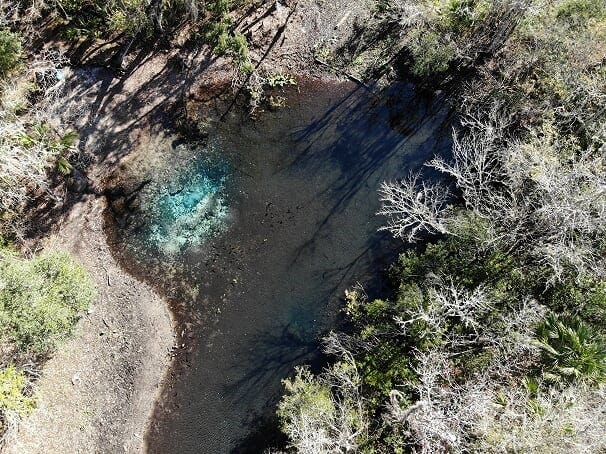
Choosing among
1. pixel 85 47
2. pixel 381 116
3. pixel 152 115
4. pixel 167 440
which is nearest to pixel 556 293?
pixel 381 116

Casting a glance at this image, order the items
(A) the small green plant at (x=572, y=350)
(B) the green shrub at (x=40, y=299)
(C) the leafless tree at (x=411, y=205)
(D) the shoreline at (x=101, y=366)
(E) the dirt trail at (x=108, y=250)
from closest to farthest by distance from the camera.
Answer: (A) the small green plant at (x=572, y=350) < (B) the green shrub at (x=40, y=299) < (D) the shoreline at (x=101, y=366) < (E) the dirt trail at (x=108, y=250) < (C) the leafless tree at (x=411, y=205)

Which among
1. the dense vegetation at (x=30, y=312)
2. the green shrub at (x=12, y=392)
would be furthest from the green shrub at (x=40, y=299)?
the green shrub at (x=12, y=392)

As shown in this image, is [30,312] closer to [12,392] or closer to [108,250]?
[12,392]

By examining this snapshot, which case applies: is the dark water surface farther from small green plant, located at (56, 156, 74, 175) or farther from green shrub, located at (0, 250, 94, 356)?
green shrub, located at (0, 250, 94, 356)

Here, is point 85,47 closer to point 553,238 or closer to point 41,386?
point 41,386

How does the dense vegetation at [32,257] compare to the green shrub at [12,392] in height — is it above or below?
above

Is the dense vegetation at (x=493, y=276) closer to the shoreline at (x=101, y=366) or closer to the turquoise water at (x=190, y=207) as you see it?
the shoreline at (x=101, y=366)

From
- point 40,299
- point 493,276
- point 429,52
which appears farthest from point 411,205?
point 40,299

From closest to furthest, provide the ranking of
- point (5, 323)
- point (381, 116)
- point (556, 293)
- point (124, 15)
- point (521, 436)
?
point (521, 436) → point (5, 323) → point (556, 293) → point (124, 15) → point (381, 116)

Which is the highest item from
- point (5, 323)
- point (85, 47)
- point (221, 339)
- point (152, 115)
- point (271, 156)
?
point (85, 47)
